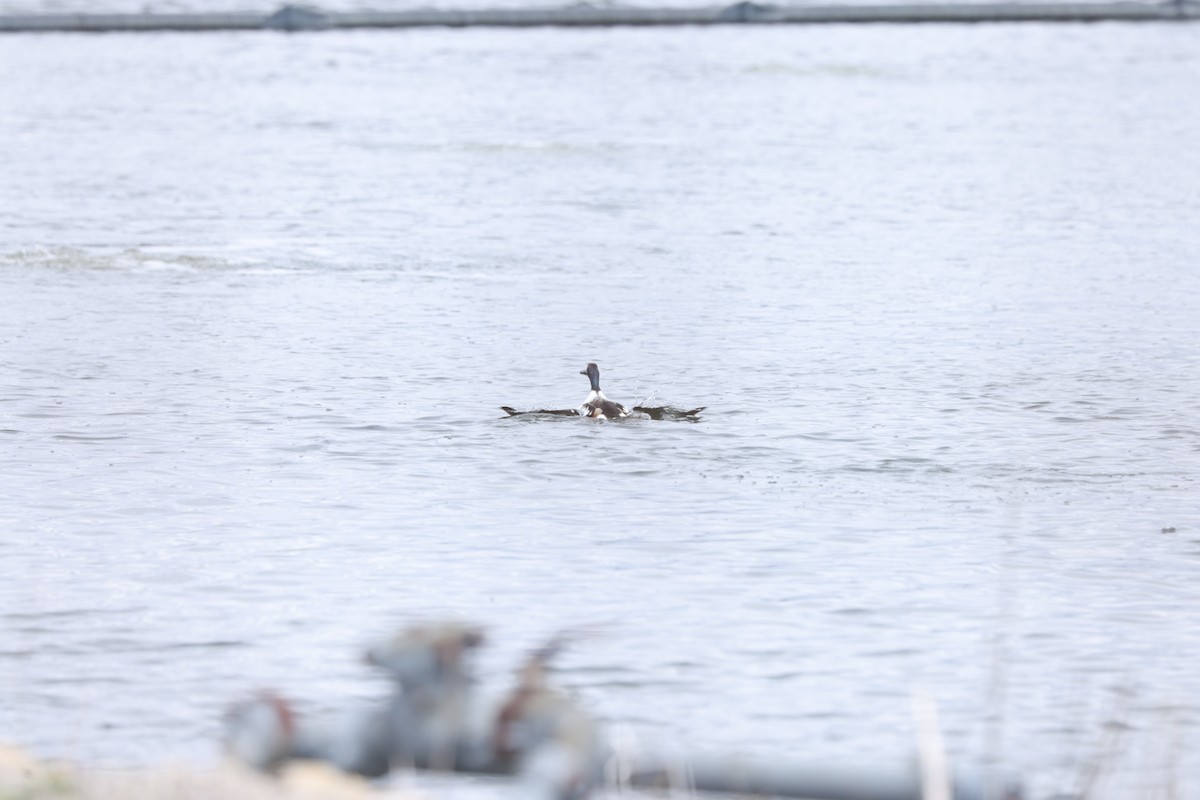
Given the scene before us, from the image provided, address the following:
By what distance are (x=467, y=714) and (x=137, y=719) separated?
5344mm

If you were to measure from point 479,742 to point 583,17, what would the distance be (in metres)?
84.0

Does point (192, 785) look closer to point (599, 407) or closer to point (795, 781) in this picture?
point (795, 781)

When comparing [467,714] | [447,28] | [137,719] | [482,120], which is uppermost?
[447,28]

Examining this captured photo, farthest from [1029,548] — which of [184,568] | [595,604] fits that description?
[184,568]

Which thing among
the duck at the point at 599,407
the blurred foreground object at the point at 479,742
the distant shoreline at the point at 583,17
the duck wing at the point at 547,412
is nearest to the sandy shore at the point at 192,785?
the blurred foreground object at the point at 479,742

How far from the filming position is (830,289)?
90.4 feet

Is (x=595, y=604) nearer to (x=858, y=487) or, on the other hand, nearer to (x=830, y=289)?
(x=858, y=487)

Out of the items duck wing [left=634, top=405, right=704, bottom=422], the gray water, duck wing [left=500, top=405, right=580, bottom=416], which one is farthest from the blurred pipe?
duck wing [left=634, top=405, right=704, bottom=422]

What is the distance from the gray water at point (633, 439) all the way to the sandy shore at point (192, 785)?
1978 millimetres

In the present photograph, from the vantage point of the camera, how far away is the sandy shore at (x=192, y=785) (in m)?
5.98

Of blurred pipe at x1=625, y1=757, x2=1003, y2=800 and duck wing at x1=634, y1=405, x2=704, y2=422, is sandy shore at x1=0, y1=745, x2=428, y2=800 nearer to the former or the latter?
blurred pipe at x1=625, y1=757, x2=1003, y2=800

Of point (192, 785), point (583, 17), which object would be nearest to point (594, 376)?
point (192, 785)

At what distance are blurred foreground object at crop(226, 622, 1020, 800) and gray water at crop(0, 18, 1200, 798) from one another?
1313 mm

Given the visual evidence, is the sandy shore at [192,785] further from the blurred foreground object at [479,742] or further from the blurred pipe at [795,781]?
the blurred pipe at [795,781]
